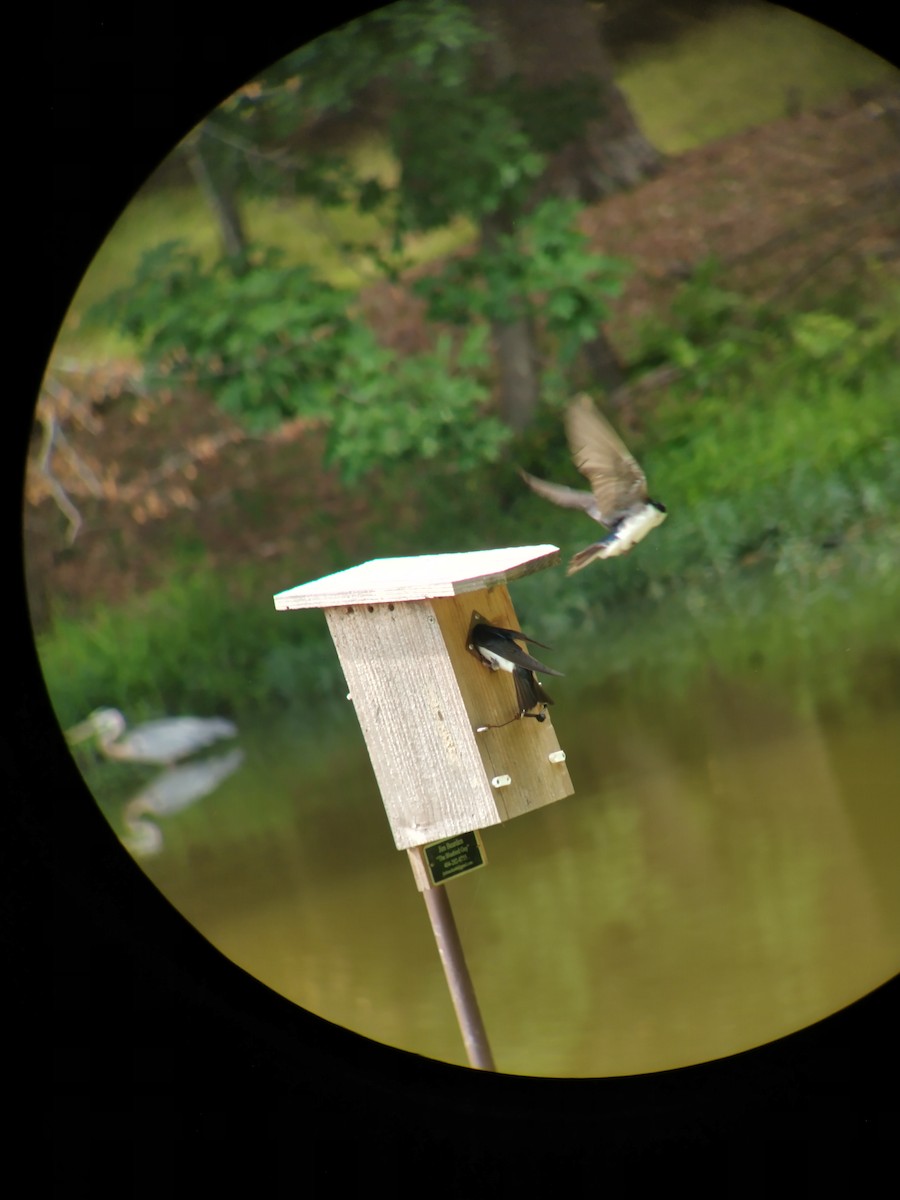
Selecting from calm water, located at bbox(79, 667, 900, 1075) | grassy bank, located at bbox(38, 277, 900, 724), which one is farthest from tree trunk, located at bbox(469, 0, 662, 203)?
calm water, located at bbox(79, 667, 900, 1075)

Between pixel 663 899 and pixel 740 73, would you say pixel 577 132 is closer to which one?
pixel 740 73

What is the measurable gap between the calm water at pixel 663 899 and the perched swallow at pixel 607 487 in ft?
1.21

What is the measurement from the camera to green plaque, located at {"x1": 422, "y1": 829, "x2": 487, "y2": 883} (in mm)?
1316

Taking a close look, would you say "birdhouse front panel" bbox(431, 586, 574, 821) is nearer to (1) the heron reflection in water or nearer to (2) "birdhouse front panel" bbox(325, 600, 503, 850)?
(2) "birdhouse front panel" bbox(325, 600, 503, 850)

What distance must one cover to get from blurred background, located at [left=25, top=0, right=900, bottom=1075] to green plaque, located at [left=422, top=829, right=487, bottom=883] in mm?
374

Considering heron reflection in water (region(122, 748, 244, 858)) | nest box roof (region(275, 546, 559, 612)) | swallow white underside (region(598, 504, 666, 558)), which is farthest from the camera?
heron reflection in water (region(122, 748, 244, 858))

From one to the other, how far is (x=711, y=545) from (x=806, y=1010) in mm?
591

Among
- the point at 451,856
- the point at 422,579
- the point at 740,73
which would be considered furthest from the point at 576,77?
the point at 451,856

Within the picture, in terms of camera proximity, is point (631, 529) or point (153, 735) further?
point (153, 735)

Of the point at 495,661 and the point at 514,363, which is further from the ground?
the point at 514,363

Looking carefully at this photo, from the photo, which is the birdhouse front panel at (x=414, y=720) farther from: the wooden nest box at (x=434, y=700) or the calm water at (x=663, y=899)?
the calm water at (x=663, y=899)

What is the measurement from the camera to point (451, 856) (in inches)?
52.0

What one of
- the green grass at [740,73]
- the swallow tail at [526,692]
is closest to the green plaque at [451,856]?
the swallow tail at [526,692]

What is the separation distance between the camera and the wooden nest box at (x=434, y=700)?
128 cm
